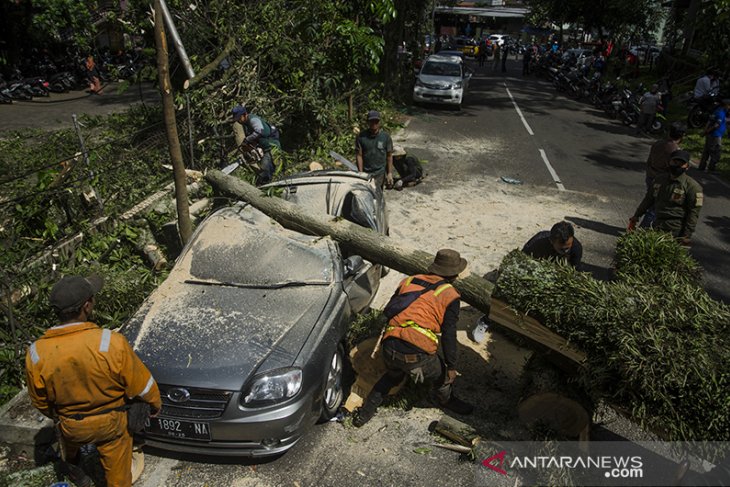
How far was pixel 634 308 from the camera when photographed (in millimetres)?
3678

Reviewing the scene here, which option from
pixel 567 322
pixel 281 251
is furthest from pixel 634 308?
pixel 281 251

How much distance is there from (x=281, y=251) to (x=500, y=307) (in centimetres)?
218

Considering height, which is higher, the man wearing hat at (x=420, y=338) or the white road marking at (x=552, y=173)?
the man wearing hat at (x=420, y=338)

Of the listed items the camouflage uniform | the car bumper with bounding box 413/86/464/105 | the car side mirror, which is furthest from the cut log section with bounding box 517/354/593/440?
the car bumper with bounding box 413/86/464/105

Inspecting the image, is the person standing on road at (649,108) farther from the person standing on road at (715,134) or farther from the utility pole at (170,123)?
the utility pole at (170,123)

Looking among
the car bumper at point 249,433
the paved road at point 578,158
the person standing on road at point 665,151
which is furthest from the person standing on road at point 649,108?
the car bumper at point 249,433

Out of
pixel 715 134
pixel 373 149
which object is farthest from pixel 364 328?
pixel 715 134

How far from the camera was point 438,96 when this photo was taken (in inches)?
693

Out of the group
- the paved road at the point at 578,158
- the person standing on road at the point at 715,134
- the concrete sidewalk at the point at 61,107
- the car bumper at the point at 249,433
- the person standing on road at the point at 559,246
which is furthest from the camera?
the concrete sidewalk at the point at 61,107

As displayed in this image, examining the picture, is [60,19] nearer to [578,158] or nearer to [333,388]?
[578,158]

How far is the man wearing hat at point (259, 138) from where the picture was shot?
8.24m

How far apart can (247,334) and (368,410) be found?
128cm

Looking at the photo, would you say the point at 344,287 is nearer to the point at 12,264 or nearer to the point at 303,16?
the point at 12,264

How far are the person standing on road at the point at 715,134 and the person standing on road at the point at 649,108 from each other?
338cm
